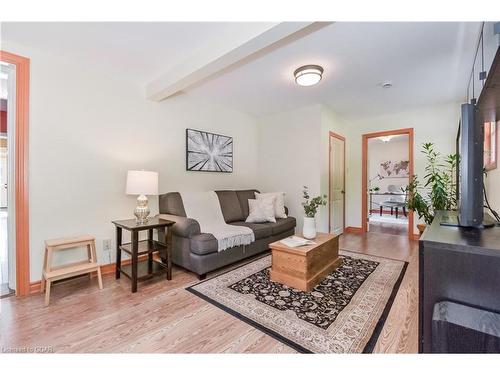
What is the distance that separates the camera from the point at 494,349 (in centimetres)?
81

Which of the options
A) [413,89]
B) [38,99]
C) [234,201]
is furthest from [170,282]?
[413,89]

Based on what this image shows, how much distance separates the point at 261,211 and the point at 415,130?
3.13 m

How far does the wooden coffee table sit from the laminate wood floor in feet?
2.19

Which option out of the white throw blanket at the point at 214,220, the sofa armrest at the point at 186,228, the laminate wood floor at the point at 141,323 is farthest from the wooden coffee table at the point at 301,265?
the sofa armrest at the point at 186,228

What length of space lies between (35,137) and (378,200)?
8.73 metres

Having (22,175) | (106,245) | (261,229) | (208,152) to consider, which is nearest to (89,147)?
(22,175)

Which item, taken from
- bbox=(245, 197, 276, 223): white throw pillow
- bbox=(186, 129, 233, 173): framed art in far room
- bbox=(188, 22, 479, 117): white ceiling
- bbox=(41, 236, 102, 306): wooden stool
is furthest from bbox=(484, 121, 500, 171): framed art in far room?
bbox=(41, 236, 102, 306): wooden stool

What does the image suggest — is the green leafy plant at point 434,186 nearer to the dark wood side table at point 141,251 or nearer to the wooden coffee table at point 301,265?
the wooden coffee table at point 301,265

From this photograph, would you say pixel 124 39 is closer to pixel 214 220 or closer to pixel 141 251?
pixel 141 251

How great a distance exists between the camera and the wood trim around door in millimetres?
2119

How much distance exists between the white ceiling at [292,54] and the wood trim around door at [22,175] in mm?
330

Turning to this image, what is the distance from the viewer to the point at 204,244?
2.44m

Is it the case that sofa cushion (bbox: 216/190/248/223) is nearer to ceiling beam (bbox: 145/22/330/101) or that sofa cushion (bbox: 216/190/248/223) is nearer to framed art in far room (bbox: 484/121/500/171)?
ceiling beam (bbox: 145/22/330/101)
